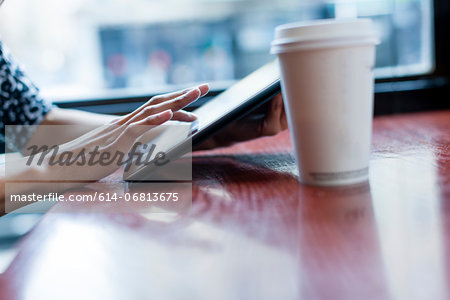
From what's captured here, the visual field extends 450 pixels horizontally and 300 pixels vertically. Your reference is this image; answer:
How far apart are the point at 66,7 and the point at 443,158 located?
5.78 feet

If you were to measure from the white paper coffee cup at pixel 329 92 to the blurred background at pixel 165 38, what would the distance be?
1.20m

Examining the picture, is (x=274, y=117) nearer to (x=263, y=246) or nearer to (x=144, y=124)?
(x=144, y=124)

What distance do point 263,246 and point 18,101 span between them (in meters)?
1.08

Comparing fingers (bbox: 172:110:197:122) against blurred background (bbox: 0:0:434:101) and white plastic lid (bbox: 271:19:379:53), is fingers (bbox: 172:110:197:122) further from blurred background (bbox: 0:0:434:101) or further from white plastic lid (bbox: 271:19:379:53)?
blurred background (bbox: 0:0:434:101)

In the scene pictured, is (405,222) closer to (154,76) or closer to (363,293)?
(363,293)

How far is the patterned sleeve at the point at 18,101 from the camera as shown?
4.10 ft

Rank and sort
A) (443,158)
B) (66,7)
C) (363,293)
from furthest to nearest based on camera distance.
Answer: (66,7) → (443,158) → (363,293)

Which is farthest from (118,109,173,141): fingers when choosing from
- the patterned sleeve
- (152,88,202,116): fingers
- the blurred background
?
the blurred background

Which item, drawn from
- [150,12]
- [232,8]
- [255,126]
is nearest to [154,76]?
[150,12]

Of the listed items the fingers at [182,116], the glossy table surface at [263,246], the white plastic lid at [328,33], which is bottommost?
the glossy table surface at [263,246]

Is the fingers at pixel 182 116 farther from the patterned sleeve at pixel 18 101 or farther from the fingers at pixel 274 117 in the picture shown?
the patterned sleeve at pixel 18 101

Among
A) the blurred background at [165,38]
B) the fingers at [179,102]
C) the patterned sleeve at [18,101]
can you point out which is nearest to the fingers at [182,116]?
the fingers at [179,102]

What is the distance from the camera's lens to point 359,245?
0.36m

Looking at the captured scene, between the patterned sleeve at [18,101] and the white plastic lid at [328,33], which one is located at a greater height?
the white plastic lid at [328,33]
